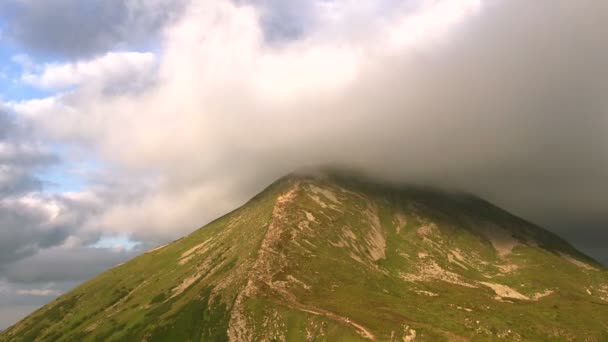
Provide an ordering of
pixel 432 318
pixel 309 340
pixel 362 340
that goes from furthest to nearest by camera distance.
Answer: pixel 432 318
pixel 309 340
pixel 362 340

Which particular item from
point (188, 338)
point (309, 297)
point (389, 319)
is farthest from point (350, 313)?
point (188, 338)

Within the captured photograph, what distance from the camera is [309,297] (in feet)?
611

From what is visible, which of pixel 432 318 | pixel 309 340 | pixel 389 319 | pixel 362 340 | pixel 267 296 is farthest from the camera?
pixel 267 296

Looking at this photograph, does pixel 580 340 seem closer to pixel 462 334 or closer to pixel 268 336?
pixel 462 334

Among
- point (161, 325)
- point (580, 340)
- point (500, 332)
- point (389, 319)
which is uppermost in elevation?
point (161, 325)

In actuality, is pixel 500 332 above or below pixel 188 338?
below

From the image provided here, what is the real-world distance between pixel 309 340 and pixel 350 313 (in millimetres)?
23360

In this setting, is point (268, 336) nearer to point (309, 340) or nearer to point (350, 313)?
point (309, 340)

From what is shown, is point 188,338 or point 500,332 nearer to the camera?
point 500,332

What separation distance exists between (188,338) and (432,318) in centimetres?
8824

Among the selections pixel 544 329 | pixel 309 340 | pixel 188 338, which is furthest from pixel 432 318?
pixel 188 338

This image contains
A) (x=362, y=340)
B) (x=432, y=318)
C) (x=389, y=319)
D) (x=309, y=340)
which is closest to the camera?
(x=362, y=340)

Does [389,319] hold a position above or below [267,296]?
below

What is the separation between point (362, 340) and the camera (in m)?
137
